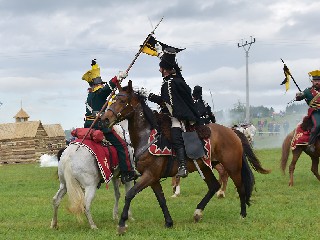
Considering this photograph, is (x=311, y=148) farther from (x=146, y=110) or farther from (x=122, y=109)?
(x=122, y=109)

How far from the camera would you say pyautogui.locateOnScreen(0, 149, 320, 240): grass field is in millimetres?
8867

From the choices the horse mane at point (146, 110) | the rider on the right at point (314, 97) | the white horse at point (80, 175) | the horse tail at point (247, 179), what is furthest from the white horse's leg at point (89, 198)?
the rider on the right at point (314, 97)

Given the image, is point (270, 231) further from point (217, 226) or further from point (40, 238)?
point (40, 238)

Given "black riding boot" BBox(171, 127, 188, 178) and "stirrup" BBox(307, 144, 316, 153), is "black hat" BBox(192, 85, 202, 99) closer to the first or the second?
"black riding boot" BBox(171, 127, 188, 178)

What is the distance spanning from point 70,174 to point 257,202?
16.5 ft

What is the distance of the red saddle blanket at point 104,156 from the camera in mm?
9719

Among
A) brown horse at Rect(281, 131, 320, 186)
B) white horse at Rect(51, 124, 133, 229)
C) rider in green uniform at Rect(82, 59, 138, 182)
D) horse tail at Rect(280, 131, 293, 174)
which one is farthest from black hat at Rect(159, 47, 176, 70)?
horse tail at Rect(280, 131, 293, 174)

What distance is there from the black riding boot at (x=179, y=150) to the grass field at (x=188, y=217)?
39.7 inches

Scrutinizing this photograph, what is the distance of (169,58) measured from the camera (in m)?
9.79

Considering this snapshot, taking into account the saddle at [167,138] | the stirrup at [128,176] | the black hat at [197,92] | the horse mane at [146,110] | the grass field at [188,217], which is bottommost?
the grass field at [188,217]

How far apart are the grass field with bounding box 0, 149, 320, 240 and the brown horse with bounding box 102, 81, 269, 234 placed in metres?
0.47

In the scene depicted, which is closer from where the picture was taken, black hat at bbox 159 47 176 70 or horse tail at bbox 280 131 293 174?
black hat at bbox 159 47 176 70

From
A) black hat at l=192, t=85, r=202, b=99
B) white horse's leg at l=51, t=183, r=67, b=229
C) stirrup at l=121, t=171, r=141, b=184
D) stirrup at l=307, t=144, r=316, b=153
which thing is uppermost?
black hat at l=192, t=85, r=202, b=99

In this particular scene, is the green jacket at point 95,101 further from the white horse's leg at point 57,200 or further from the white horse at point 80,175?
the white horse's leg at point 57,200
